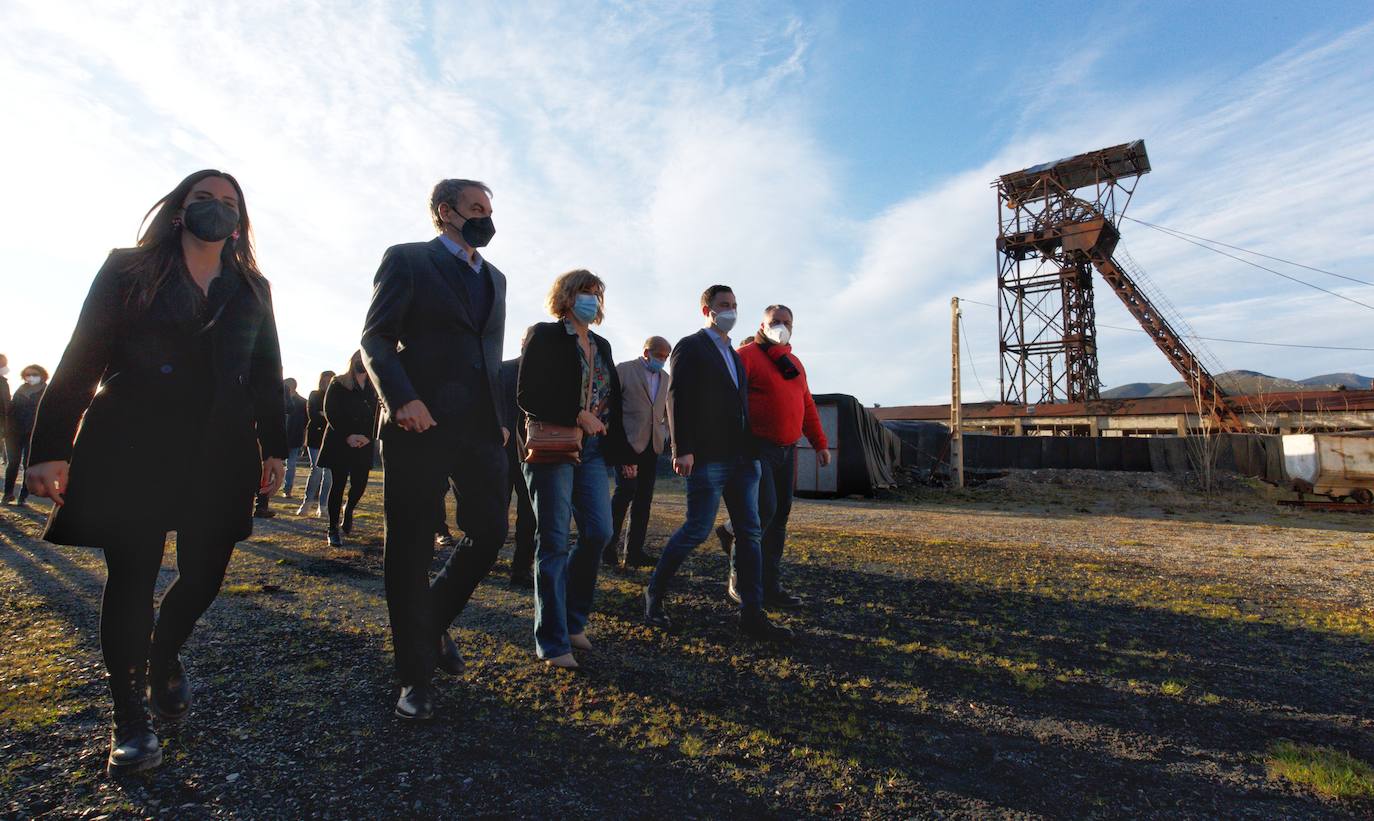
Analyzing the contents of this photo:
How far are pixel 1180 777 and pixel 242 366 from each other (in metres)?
3.21

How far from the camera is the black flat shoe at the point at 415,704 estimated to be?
2.26 meters

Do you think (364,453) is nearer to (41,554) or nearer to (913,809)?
(41,554)

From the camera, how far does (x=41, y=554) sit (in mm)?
5211

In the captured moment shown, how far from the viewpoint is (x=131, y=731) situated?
1.91 m

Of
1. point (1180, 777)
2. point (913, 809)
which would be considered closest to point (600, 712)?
point (913, 809)

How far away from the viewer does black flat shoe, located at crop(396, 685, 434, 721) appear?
2256 millimetres

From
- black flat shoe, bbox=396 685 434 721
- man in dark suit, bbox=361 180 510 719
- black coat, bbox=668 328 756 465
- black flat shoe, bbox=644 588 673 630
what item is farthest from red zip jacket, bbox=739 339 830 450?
black flat shoe, bbox=396 685 434 721

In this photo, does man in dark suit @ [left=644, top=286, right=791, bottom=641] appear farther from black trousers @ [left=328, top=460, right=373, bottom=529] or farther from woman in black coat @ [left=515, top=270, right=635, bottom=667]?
black trousers @ [left=328, top=460, right=373, bottom=529]

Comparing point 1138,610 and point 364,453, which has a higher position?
point 364,453

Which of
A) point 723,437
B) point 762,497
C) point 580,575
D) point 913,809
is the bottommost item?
point 913,809

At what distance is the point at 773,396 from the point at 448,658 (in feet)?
7.18

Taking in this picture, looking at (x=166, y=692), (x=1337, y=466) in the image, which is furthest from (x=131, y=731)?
(x=1337, y=466)

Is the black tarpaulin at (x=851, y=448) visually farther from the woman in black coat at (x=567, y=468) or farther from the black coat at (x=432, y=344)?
the black coat at (x=432, y=344)

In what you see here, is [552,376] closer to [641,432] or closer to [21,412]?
[641,432]
